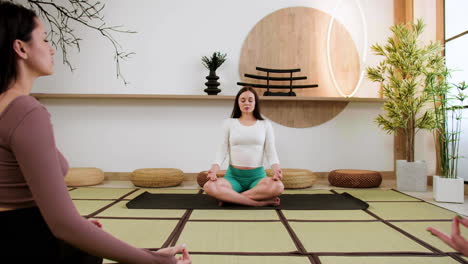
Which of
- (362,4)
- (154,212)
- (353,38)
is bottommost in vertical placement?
(154,212)

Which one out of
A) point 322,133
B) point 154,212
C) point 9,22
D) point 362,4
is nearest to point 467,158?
point 322,133

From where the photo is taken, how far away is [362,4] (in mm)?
4316

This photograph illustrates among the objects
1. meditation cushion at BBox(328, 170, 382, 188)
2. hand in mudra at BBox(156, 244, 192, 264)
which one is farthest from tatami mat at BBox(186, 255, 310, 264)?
meditation cushion at BBox(328, 170, 382, 188)

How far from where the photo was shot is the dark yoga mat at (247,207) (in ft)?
8.70

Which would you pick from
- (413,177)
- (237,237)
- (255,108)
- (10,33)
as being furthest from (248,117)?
(10,33)

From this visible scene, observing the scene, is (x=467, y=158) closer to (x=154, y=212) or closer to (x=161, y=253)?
(x=154, y=212)

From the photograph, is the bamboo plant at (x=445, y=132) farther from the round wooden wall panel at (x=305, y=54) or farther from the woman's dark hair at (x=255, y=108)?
the woman's dark hair at (x=255, y=108)

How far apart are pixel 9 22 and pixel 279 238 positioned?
1.61 metres

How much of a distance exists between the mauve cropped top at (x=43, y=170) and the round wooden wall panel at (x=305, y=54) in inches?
144

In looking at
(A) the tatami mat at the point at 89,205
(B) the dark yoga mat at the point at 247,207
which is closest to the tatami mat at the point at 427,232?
(B) the dark yoga mat at the point at 247,207

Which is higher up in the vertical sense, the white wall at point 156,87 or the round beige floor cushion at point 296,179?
the white wall at point 156,87

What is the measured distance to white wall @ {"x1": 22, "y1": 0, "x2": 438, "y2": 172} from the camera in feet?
13.8

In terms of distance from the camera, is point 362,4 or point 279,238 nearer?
point 279,238

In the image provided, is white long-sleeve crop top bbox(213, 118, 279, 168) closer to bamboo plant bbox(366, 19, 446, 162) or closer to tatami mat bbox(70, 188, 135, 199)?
tatami mat bbox(70, 188, 135, 199)
